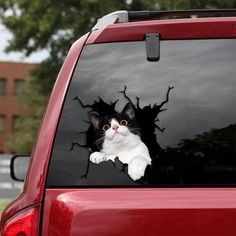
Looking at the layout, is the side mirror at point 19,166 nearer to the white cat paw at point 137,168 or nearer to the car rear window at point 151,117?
the car rear window at point 151,117

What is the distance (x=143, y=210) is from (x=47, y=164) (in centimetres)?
43

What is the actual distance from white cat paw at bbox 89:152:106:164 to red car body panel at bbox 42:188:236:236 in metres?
0.12

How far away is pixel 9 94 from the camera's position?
65.9 metres

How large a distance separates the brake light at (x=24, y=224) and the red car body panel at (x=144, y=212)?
0.19 ft

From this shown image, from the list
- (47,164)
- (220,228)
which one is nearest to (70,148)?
(47,164)

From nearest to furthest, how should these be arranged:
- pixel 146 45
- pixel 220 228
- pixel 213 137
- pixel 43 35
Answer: pixel 220 228 < pixel 213 137 < pixel 146 45 < pixel 43 35

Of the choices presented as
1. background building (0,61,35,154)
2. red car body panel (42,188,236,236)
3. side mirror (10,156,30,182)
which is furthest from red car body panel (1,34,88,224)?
background building (0,61,35,154)

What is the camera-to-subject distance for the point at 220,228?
2184 millimetres

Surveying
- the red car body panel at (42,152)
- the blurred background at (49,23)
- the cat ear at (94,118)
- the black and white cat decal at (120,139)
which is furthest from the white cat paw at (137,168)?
the blurred background at (49,23)

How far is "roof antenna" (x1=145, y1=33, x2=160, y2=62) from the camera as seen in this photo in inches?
98.0

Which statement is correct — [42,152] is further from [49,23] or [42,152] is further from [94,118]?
[49,23]

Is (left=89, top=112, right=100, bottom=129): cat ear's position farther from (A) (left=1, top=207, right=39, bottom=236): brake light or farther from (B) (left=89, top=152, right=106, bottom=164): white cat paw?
(A) (left=1, top=207, right=39, bottom=236): brake light

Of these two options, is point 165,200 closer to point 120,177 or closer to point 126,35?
point 120,177

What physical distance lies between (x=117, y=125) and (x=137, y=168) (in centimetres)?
22
